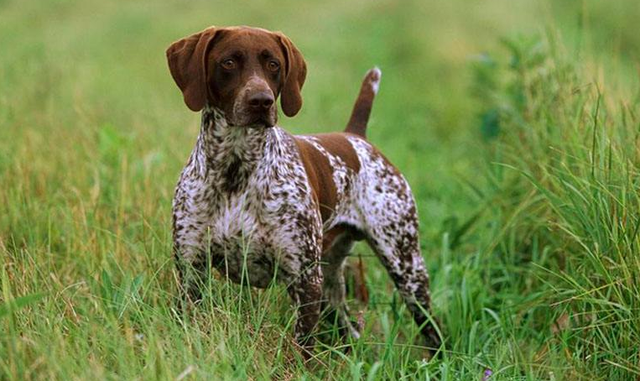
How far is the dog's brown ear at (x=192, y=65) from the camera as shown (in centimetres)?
366

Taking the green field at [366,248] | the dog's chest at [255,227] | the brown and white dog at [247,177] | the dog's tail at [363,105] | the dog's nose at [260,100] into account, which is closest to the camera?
the green field at [366,248]

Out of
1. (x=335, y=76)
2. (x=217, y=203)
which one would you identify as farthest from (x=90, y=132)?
(x=335, y=76)

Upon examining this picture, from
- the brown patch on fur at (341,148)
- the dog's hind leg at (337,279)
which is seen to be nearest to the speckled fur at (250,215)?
the brown patch on fur at (341,148)

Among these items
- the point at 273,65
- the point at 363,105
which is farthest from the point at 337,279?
the point at 273,65

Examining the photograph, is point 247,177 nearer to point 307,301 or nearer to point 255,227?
point 255,227

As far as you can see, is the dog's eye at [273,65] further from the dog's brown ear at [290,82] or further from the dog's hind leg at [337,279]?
the dog's hind leg at [337,279]

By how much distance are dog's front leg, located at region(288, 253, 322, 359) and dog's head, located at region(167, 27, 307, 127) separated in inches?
26.5

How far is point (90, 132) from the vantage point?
6359 mm

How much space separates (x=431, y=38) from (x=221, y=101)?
33.0 ft

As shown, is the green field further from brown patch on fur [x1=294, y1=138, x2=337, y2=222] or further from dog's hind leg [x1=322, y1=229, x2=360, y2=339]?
brown patch on fur [x1=294, y1=138, x2=337, y2=222]

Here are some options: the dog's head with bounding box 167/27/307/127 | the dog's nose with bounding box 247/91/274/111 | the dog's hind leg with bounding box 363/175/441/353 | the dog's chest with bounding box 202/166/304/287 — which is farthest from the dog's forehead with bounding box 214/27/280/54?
the dog's hind leg with bounding box 363/175/441/353

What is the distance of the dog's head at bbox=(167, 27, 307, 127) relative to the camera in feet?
11.8

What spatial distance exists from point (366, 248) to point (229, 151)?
6.18 ft

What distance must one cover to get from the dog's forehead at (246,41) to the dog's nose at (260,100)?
0.24 m
